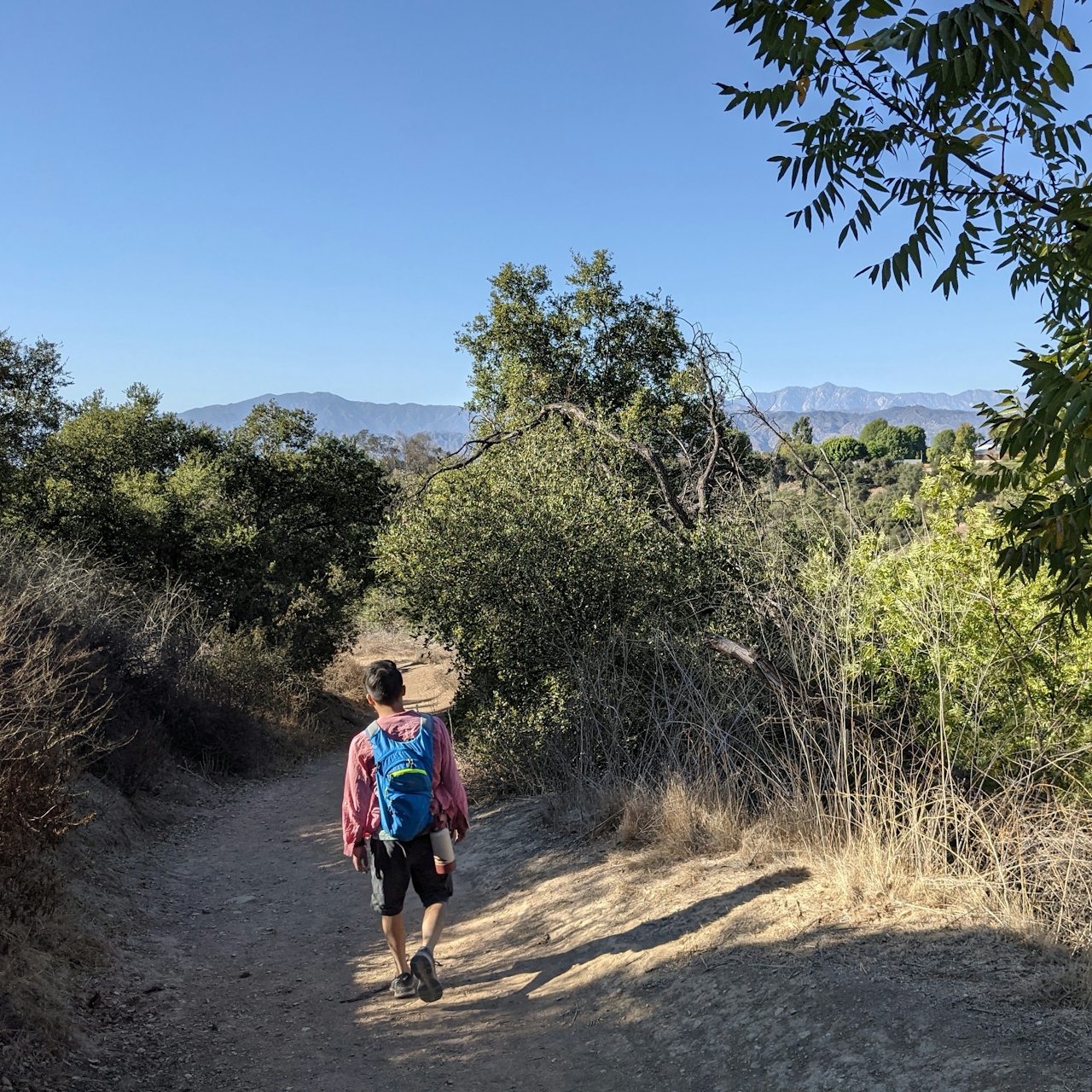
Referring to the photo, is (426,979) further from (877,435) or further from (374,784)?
(877,435)

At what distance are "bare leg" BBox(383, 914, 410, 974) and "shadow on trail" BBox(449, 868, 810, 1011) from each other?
0.48 meters

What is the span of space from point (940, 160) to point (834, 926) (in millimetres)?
3491

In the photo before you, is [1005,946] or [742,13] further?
[1005,946]

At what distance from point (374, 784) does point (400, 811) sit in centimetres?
24

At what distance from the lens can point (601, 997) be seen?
4.54 m

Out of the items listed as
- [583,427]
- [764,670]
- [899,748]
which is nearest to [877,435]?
[583,427]

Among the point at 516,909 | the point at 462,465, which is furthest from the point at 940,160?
the point at 462,465

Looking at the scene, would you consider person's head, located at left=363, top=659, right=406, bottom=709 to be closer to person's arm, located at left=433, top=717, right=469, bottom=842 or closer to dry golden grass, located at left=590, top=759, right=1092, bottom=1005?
person's arm, located at left=433, top=717, right=469, bottom=842

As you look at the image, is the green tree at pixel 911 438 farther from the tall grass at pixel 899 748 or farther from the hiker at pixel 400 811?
the hiker at pixel 400 811

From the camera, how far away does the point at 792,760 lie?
6133 millimetres

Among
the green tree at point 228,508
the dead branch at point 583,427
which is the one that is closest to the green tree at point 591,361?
the dead branch at point 583,427

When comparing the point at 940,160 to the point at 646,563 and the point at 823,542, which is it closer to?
the point at 823,542

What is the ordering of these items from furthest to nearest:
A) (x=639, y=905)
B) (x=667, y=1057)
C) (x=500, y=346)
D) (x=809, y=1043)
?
(x=500, y=346) → (x=639, y=905) → (x=667, y=1057) → (x=809, y=1043)

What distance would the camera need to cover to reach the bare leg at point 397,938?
467 centimetres
